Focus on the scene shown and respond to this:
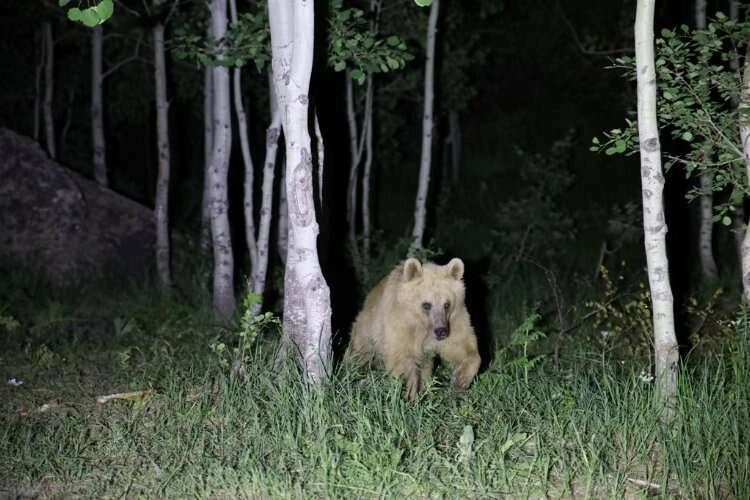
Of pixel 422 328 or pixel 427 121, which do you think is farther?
pixel 427 121

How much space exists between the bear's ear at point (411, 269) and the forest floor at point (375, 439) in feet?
2.69

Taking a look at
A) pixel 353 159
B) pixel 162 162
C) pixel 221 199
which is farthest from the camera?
pixel 353 159

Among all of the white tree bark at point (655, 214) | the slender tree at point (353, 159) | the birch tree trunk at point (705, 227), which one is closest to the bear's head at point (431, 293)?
the white tree bark at point (655, 214)

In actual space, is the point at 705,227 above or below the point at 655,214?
below

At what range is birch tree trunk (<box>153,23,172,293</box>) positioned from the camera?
11.2 meters

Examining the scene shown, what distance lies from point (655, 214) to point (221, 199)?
5.70m

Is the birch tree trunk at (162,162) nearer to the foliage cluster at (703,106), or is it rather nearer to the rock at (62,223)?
the rock at (62,223)

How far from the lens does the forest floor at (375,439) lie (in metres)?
4.70

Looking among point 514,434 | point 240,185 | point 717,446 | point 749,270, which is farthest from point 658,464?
point 240,185

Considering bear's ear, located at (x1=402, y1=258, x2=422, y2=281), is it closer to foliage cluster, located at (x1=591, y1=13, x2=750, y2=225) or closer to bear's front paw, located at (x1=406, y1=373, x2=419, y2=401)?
bear's front paw, located at (x1=406, y1=373, x2=419, y2=401)

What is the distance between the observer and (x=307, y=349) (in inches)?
233

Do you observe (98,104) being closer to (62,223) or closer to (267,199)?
(62,223)

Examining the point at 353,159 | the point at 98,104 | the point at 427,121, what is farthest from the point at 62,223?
the point at 427,121

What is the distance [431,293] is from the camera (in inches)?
271
